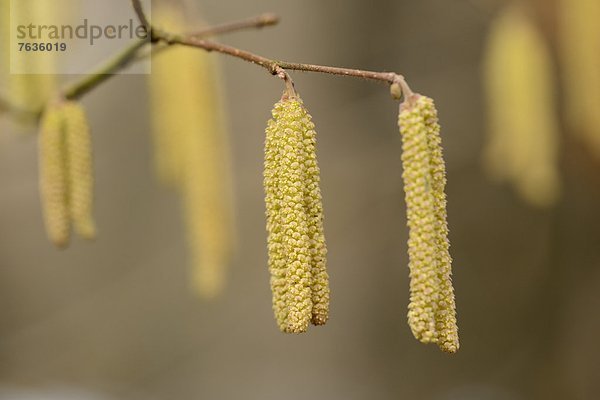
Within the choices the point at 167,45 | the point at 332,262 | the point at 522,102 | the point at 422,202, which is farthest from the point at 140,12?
the point at 332,262

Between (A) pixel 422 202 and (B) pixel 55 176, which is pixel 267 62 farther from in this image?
(B) pixel 55 176

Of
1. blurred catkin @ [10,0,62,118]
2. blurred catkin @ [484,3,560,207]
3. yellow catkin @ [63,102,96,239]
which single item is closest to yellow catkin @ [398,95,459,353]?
yellow catkin @ [63,102,96,239]

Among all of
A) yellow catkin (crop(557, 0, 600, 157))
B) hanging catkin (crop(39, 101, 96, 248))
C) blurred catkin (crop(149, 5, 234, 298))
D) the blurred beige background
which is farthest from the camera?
the blurred beige background

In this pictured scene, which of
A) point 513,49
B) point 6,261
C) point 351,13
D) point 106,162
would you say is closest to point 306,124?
point 513,49

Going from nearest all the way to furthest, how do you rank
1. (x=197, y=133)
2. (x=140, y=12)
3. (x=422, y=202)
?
(x=422, y=202) → (x=140, y=12) → (x=197, y=133)

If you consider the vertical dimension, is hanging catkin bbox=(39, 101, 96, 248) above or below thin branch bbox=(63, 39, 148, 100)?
below

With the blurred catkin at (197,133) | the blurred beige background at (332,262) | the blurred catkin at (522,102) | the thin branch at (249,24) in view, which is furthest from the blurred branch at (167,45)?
the blurred beige background at (332,262)

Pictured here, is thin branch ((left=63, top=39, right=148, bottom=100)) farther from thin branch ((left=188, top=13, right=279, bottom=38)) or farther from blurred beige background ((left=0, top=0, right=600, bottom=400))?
blurred beige background ((left=0, top=0, right=600, bottom=400))
